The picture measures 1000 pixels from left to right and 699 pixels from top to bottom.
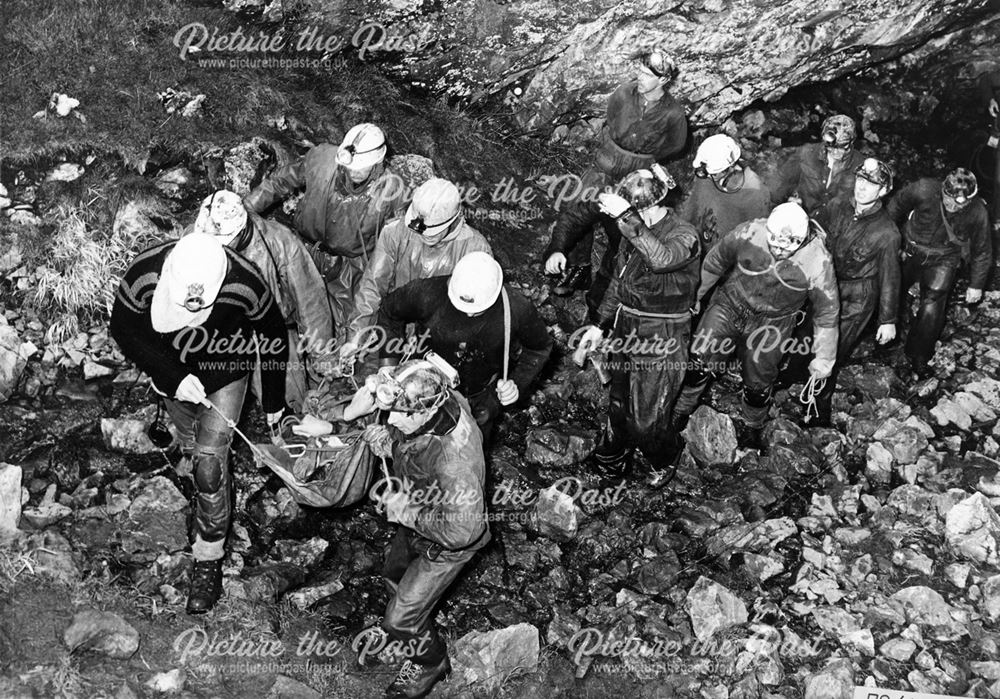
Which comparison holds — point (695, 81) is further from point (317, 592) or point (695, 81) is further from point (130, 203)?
point (317, 592)

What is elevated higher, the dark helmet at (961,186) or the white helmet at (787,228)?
the white helmet at (787,228)

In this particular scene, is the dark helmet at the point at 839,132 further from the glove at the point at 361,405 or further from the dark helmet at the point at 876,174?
the glove at the point at 361,405

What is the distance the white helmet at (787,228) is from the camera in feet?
22.8

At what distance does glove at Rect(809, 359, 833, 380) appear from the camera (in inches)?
299

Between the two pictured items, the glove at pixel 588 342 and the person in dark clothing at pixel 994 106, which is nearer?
the glove at pixel 588 342

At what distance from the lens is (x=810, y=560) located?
723 cm

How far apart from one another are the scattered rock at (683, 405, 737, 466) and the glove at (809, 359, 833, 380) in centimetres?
80

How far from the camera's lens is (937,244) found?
845cm

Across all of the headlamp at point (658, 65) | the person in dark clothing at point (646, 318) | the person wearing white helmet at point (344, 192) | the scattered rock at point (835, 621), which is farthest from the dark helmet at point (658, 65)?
the scattered rock at point (835, 621)

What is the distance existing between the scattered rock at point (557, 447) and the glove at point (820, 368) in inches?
68.0

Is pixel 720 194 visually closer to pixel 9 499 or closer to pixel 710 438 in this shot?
pixel 710 438

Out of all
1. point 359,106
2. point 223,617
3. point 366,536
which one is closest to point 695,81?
point 359,106

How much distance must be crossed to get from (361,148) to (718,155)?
257cm

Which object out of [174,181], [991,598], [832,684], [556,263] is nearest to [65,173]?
[174,181]
